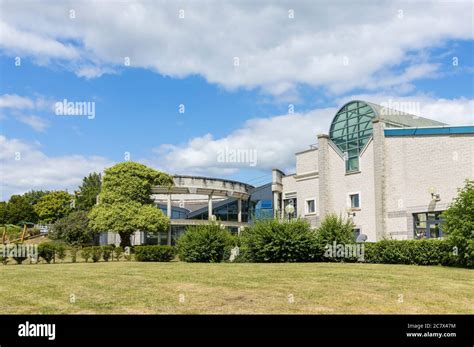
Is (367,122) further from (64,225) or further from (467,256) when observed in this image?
(64,225)

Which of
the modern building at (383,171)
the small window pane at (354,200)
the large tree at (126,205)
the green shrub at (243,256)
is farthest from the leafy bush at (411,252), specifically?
the large tree at (126,205)

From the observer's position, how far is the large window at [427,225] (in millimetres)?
29391

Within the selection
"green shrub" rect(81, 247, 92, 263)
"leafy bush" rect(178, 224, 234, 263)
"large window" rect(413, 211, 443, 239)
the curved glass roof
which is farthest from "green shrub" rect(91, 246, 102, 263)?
"large window" rect(413, 211, 443, 239)

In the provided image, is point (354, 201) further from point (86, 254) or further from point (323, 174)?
point (86, 254)

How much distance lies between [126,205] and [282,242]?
61.9ft

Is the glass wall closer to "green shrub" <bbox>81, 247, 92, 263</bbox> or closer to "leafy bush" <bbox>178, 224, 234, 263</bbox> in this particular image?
"green shrub" <bbox>81, 247, 92, 263</bbox>

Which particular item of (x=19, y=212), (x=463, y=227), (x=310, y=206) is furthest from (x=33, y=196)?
(x=463, y=227)

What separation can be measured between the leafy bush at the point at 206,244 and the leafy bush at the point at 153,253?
240 cm

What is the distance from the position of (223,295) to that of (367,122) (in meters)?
26.6

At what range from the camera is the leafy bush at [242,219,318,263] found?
2433 centimetres

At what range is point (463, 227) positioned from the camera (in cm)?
2025

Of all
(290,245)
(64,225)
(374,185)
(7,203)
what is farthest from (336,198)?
(7,203)
